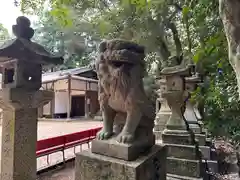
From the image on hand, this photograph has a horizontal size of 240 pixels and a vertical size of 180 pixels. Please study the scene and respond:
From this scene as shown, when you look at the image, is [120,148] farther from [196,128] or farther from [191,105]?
[191,105]

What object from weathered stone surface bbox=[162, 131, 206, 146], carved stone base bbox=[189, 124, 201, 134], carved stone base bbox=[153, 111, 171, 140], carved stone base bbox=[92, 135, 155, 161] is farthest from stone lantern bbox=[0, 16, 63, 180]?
carved stone base bbox=[189, 124, 201, 134]

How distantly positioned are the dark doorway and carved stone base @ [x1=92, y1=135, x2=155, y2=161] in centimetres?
1689

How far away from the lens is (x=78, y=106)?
1880 cm

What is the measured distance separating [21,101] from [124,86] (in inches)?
64.2

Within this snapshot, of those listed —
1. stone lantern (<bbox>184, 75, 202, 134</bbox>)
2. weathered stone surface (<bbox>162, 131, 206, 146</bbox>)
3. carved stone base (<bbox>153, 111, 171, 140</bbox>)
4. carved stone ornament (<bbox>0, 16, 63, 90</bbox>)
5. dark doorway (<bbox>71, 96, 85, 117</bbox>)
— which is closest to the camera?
carved stone ornament (<bbox>0, 16, 63, 90</bbox>)

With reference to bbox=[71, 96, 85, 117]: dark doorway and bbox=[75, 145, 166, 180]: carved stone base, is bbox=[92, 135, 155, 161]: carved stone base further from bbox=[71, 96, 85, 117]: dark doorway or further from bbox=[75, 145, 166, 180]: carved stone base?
bbox=[71, 96, 85, 117]: dark doorway

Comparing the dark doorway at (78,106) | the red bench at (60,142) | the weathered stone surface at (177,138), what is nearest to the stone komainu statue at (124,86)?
the weathered stone surface at (177,138)

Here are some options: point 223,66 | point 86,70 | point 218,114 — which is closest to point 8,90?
point 223,66

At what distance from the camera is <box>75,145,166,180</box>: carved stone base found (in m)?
1.81

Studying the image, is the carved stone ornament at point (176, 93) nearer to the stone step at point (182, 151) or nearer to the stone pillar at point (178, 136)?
the stone pillar at point (178, 136)

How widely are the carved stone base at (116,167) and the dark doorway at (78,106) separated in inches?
664

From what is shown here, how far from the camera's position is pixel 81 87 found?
55.2 ft

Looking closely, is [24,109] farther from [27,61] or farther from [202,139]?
[202,139]

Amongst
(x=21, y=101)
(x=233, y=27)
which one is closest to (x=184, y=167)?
(x=233, y=27)
